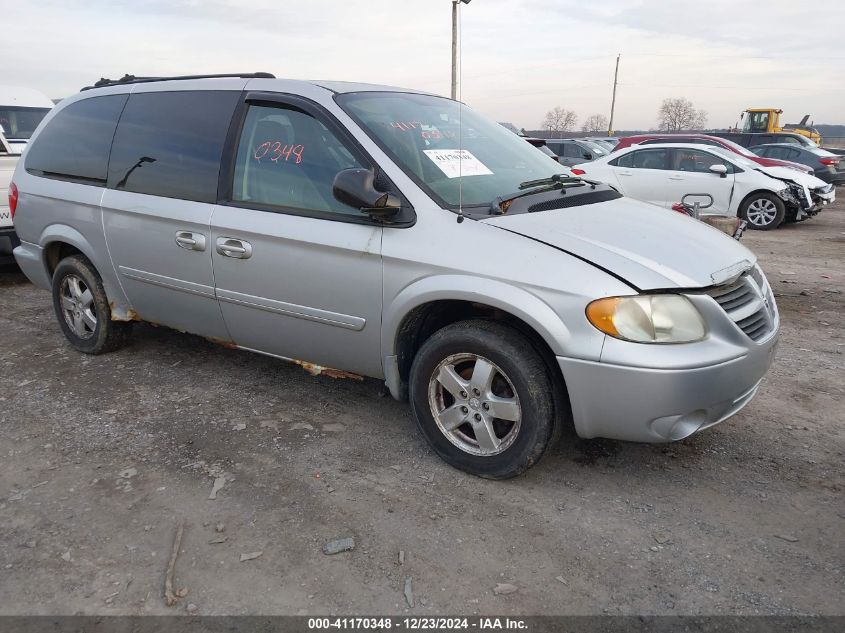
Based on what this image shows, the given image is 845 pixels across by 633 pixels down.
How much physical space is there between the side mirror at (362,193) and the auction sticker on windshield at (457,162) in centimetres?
42

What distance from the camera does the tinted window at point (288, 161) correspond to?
3.26 m

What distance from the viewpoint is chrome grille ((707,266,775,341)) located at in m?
2.77

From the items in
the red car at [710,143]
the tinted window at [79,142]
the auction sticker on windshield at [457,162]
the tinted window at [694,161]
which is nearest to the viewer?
the auction sticker on windshield at [457,162]

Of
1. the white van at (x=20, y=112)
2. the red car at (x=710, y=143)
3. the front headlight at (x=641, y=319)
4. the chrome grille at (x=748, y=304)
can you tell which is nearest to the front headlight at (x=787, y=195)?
the red car at (x=710, y=143)

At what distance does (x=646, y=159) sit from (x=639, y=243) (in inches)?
386

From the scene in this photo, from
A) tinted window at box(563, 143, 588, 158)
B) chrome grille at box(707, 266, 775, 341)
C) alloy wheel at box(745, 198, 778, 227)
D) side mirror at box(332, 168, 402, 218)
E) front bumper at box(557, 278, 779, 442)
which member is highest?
side mirror at box(332, 168, 402, 218)

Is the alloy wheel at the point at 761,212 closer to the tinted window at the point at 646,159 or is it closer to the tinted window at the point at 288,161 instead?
the tinted window at the point at 646,159

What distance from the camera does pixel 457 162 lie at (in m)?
3.33

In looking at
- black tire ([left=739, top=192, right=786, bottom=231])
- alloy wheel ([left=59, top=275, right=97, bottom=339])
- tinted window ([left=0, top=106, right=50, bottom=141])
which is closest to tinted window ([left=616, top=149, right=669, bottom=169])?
black tire ([left=739, top=192, right=786, bottom=231])

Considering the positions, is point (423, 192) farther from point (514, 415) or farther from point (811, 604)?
point (811, 604)

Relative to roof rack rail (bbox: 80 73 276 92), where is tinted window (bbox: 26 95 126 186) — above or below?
below

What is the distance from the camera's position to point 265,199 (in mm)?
3449

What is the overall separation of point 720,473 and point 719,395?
2.08 feet

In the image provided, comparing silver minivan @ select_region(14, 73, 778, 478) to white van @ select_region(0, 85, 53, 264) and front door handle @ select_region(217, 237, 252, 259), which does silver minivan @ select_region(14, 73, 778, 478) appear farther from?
white van @ select_region(0, 85, 53, 264)
